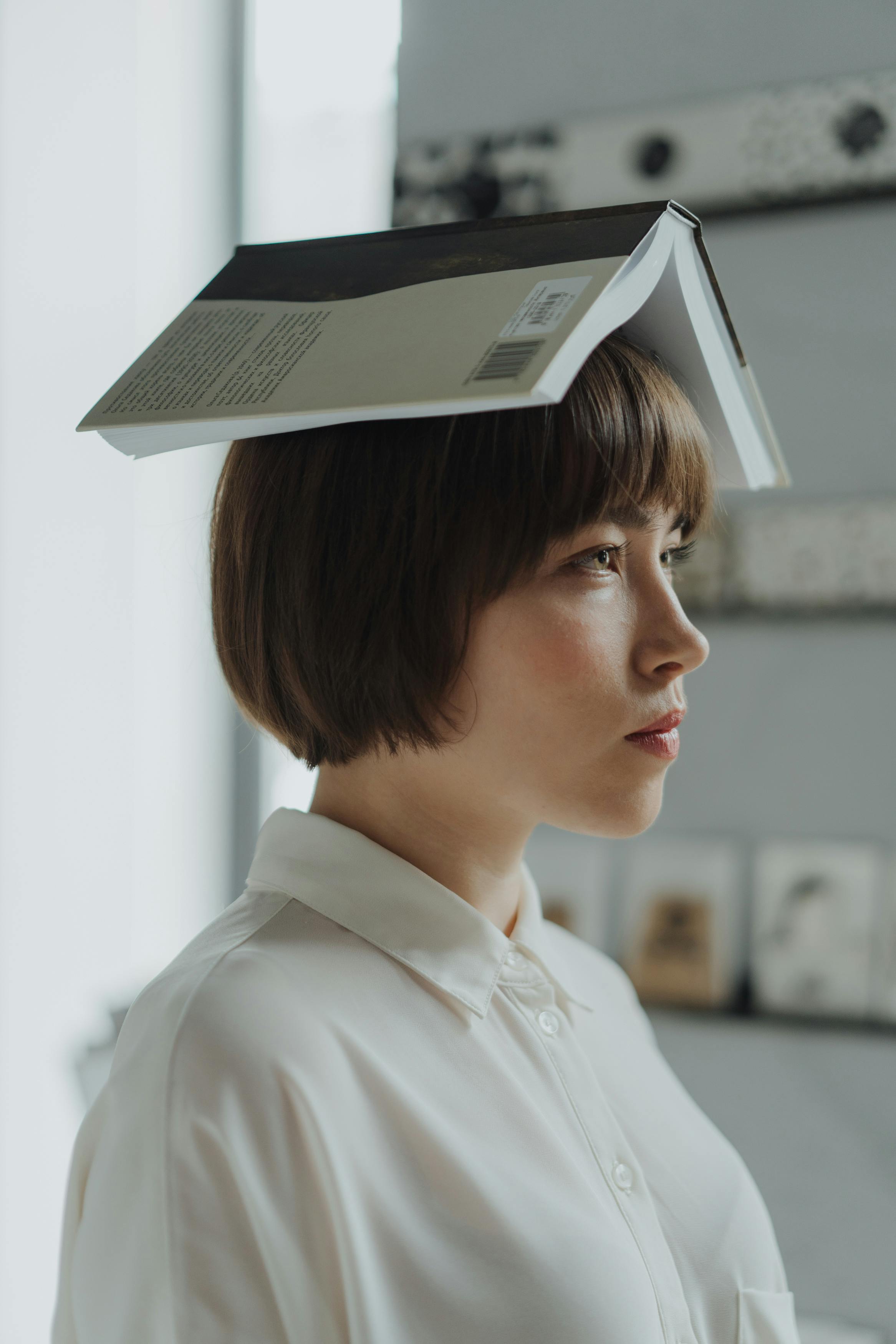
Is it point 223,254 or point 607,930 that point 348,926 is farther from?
point 223,254

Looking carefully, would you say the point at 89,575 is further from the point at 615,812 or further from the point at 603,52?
the point at 615,812

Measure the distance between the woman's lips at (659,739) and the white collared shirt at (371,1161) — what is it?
5.5 inches

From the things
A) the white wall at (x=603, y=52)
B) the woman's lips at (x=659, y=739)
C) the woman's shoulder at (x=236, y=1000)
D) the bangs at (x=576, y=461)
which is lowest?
the woman's shoulder at (x=236, y=1000)

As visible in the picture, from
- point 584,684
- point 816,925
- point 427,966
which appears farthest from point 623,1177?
point 816,925

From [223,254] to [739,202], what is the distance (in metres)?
0.83

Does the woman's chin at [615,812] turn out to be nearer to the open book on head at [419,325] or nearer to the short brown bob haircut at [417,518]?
the short brown bob haircut at [417,518]

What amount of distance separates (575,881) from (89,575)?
759 millimetres

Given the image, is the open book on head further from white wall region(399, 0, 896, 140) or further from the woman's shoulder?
white wall region(399, 0, 896, 140)

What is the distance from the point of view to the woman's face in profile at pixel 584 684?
1.94 ft

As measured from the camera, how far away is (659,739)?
622 mm

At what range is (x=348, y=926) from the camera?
23.7 inches

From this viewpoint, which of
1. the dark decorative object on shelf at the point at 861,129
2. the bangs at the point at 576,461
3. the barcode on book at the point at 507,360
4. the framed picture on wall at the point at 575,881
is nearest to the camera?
the barcode on book at the point at 507,360

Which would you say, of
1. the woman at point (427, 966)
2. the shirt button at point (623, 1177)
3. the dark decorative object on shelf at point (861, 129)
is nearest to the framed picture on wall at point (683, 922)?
the woman at point (427, 966)

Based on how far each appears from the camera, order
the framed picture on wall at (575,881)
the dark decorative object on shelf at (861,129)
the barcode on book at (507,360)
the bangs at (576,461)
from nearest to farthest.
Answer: the barcode on book at (507,360), the bangs at (576,461), the dark decorative object on shelf at (861,129), the framed picture on wall at (575,881)
